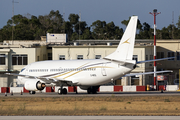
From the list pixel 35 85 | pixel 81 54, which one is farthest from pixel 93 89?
pixel 81 54

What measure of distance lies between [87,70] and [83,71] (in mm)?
568

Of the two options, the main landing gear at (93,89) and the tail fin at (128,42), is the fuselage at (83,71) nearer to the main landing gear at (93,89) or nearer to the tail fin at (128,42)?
the tail fin at (128,42)

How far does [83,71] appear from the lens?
4075cm

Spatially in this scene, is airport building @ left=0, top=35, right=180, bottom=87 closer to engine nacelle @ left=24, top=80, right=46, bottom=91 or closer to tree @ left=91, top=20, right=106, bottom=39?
engine nacelle @ left=24, top=80, right=46, bottom=91

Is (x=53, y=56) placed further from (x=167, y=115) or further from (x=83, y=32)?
(x=83, y=32)

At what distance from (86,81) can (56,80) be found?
3580mm

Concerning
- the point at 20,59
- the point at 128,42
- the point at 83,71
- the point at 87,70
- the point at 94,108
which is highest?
the point at 128,42

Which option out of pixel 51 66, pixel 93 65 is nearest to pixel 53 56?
pixel 51 66

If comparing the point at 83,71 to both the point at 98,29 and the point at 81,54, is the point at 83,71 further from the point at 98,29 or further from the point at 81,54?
the point at 98,29

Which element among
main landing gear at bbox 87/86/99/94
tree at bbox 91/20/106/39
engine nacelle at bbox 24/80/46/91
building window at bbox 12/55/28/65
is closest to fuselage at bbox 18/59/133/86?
engine nacelle at bbox 24/80/46/91

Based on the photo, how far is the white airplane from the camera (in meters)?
37.7

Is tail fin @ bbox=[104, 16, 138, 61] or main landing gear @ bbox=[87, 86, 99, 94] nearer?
tail fin @ bbox=[104, 16, 138, 61]

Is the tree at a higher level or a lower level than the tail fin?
higher

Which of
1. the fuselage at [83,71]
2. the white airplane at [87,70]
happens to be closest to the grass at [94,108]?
the white airplane at [87,70]
